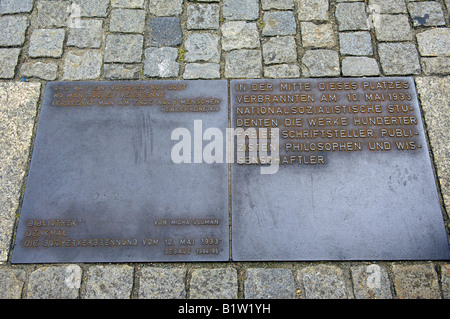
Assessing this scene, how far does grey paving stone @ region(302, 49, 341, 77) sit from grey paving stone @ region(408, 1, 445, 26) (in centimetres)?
95

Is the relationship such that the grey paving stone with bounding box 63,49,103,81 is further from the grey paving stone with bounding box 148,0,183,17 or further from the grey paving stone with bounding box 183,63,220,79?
the grey paving stone with bounding box 183,63,220,79

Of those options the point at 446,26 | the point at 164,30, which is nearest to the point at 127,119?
the point at 164,30

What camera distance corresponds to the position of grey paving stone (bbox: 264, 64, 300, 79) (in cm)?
314

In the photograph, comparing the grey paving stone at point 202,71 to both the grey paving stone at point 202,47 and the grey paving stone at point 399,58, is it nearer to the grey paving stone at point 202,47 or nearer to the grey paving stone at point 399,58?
the grey paving stone at point 202,47

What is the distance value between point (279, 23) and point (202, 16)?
2.59ft

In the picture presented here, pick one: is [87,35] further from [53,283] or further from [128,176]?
[53,283]

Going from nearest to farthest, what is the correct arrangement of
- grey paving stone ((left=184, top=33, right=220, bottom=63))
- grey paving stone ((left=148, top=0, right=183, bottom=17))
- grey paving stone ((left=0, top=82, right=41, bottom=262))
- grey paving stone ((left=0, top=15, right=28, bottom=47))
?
grey paving stone ((left=0, top=82, right=41, bottom=262)) < grey paving stone ((left=184, top=33, right=220, bottom=63)) < grey paving stone ((left=0, top=15, right=28, bottom=47)) < grey paving stone ((left=148, top=0, right=183, bottom=17))

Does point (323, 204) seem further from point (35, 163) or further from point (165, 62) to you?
point (35, 163)

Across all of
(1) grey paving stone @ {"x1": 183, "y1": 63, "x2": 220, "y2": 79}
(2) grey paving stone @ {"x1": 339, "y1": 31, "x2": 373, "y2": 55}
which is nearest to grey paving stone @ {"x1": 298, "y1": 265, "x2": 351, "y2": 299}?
(1) grey paving stone @ {"x1": 183, "y1": 63, "x2": 220, "y2": 79}

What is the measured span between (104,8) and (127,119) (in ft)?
4.57

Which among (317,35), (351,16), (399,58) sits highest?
(351,16)

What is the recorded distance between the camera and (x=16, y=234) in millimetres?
2662

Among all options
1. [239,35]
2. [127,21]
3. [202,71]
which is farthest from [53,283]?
[239,35]

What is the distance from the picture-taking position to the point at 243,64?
10.5ft
